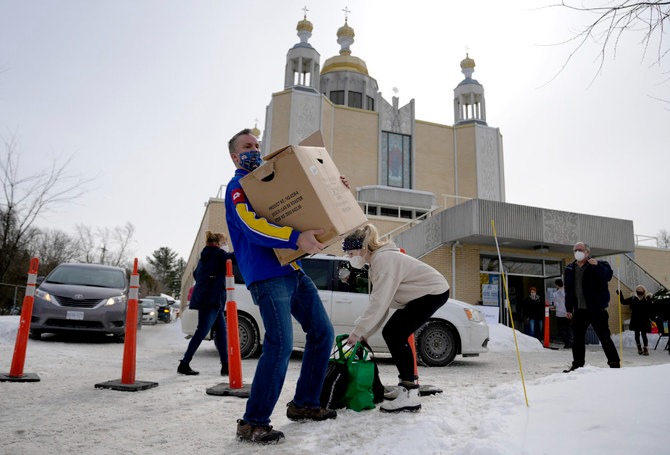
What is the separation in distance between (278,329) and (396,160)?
113ft

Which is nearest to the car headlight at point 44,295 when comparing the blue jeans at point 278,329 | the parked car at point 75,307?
→ the parked car at point 75,307

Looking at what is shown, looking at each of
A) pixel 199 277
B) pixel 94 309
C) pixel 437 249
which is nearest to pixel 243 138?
pixel 199 277

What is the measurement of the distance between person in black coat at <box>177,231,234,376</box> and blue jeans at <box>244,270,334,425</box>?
272 centimetres

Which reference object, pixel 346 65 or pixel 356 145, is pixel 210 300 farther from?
pixel 346 65

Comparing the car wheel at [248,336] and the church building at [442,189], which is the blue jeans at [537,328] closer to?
the church building at [442,189]

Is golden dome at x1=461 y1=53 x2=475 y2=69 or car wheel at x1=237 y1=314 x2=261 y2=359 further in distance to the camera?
golden dome at x1=461 y1=53 x2=475 y2=69

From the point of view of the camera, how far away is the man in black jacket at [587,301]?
6637 mm

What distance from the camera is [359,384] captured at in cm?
392

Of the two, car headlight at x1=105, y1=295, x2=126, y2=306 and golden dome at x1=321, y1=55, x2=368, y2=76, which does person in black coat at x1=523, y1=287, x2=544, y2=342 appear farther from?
golden dome at x1=321, y1=55, x2=368, y2=76

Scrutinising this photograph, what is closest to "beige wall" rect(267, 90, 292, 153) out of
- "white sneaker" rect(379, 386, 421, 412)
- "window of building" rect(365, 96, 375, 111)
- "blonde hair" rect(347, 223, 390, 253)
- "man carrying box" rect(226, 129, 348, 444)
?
"window of building" rect(365, 96, 375, 111)

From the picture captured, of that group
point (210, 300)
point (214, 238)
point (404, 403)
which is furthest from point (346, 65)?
point (404, 403)

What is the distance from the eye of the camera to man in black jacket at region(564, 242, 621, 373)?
21.8ft

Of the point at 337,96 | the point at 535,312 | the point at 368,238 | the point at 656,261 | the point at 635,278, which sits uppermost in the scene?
the point at 337,96

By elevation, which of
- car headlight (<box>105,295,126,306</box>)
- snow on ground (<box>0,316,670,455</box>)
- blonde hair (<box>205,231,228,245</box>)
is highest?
blonde hair (<box>205,231,228,245</box>)
